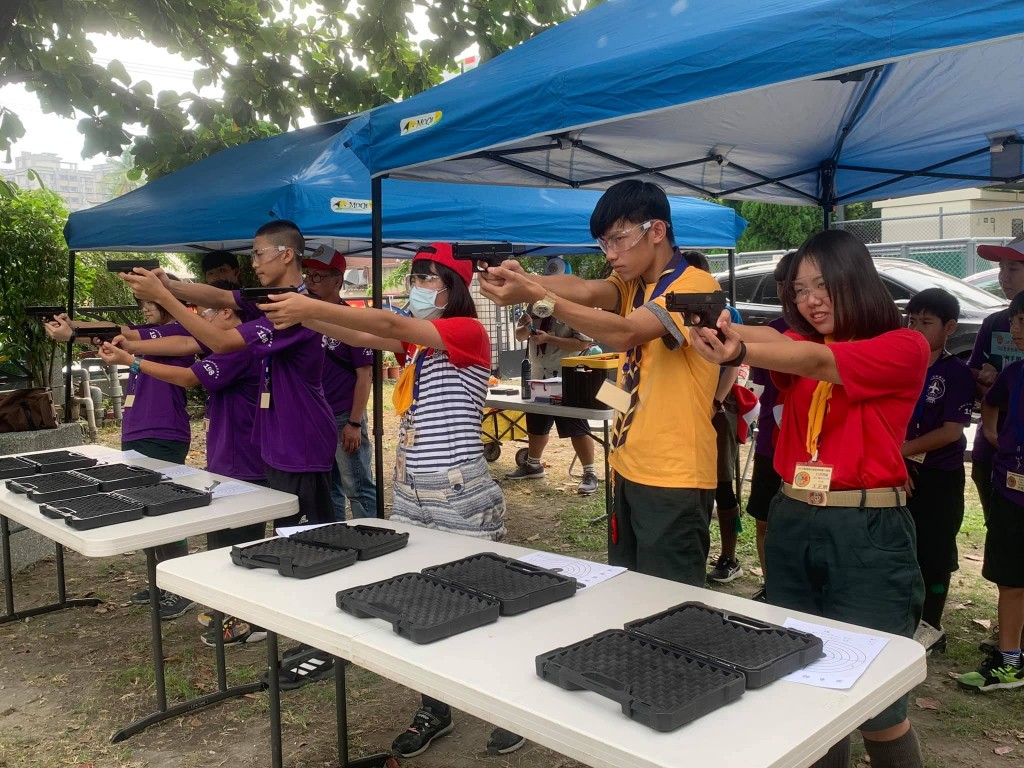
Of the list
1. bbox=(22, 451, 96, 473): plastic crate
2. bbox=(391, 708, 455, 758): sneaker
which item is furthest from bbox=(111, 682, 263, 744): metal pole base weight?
bbox=(22, 451, 96, 473): plastic crate

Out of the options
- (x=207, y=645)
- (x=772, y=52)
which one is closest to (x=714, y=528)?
(x=207, y=645)

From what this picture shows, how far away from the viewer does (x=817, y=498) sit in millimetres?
2102

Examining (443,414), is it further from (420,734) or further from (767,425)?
(767,425)

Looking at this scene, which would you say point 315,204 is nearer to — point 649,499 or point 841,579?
point 649,499

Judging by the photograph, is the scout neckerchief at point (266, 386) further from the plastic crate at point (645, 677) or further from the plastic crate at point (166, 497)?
the plastic crate at point (645, 677)

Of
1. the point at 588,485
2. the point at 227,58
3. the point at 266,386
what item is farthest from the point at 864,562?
the point at 227,58

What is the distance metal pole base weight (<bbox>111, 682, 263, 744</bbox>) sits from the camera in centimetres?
312

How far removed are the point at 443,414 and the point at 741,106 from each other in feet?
6.01

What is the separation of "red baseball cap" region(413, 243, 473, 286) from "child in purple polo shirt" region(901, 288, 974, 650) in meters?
1.95

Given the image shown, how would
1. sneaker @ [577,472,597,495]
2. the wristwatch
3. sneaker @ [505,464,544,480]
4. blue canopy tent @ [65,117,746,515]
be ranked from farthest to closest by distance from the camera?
1. sneaker @ [505,464,544,480]
2. sneaker @ [577,472,597,495]
3. blue canopy tent @ [65,117,746,515]
4. the wristwatch

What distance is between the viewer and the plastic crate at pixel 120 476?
3162 mm

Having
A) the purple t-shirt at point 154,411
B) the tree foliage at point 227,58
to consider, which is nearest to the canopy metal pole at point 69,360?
the tree foliage at point 227,58

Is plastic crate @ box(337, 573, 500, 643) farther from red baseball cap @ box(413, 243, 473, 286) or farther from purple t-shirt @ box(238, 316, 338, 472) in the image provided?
purple t-shirt @ box(238, 316, 338, 472)

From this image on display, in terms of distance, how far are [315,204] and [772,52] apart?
288 cm
